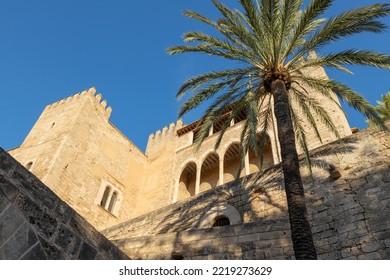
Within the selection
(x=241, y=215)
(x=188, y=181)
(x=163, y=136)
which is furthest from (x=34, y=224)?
(x=163, y=136)

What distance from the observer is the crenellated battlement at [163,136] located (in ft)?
79.3

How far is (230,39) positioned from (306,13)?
206 cm

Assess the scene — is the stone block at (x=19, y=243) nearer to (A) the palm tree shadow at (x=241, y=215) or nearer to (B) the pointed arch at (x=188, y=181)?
(A) the palm tree shadow at (x=241, y=215)

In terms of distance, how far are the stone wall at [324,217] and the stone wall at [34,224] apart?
3638 mm

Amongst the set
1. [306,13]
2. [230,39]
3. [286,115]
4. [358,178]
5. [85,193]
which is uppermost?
[85,193]

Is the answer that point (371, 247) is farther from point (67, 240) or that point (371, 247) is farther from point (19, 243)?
point (19, 243)

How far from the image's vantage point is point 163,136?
24.9 meters

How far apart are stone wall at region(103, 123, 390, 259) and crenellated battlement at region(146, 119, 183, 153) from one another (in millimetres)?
15842

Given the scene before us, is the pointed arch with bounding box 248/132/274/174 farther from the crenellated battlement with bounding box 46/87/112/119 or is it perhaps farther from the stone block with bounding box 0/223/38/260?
the stone block with bounding box 0/223/38/260

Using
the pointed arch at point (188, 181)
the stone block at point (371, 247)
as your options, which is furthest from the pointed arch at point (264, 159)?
the stone block at point (371, 247)

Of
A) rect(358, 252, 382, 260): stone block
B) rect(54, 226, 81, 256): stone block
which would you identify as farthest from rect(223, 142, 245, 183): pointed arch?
rect(54, 226, 81, 256): stone block

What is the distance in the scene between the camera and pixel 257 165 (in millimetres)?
16781
